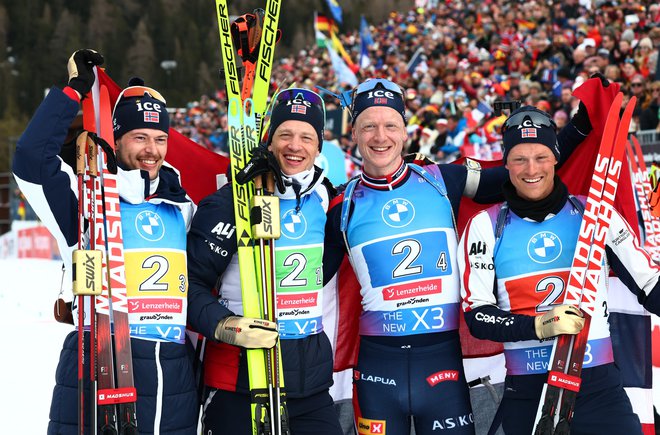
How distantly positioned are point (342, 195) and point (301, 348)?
2.47ft

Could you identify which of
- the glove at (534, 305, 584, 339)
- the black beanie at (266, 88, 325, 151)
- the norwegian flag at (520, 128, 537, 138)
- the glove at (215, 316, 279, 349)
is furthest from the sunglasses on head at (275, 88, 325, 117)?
the glove at (534, 305, 584, 339)

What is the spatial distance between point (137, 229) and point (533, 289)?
63.8 inches

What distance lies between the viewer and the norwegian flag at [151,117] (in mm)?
3427

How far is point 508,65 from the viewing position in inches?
572

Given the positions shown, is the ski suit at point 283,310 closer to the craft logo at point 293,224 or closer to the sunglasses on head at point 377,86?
the craft logo at point 293,224

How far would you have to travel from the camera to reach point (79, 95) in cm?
324

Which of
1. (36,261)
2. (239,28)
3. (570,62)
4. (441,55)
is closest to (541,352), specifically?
(239,28)

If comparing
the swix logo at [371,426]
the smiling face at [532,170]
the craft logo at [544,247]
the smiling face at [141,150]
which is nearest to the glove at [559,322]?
the craft logo at [544,247]

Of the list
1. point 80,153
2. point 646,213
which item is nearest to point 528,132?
point 80,153

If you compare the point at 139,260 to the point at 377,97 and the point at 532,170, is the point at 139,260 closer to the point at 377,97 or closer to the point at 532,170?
the point at 377,97

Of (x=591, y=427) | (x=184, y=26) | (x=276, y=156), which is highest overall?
(x=184, y=26)

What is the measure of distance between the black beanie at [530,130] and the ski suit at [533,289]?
11.4 inches

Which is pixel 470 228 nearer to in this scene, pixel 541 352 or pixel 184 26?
pixel 541 352

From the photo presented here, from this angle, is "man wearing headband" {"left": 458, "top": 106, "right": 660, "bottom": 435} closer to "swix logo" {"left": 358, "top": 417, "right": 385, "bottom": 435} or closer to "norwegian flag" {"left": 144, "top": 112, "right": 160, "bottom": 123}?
"swix logo" {"left": 358, "top": 417, "right": 385, "bottom": 435}
